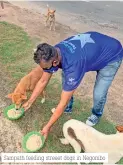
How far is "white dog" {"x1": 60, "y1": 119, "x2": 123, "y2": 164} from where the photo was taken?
4.89 metres

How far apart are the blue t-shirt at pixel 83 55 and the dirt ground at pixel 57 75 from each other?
144 cm

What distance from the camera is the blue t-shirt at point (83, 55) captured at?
176 inches

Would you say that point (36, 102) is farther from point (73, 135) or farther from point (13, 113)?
point (73, 135)

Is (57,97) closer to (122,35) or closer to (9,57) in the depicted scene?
(9,57)

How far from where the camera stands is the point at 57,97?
677cm

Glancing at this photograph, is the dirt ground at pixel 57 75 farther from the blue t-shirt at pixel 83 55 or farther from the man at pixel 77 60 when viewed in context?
the blue t-shirt at pixel 83 55

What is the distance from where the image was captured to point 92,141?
5.01 metres

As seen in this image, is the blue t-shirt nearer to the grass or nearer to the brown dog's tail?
the brown dog's tail

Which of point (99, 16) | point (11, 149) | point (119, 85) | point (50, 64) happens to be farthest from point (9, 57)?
point (99, 16)

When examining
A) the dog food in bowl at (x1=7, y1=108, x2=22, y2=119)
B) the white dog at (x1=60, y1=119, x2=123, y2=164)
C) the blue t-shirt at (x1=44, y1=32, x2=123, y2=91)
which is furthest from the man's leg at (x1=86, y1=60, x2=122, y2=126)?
the dog food in bowl at (x1=7, y1=108, x2=22, y2=119)

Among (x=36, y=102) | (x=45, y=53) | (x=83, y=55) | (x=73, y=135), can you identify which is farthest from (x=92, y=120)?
(x=45, y=53)

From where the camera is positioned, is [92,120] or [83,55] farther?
[92,120]

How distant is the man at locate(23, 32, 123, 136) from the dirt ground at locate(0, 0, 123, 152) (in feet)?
2.73

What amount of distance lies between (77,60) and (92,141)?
1.29 m
